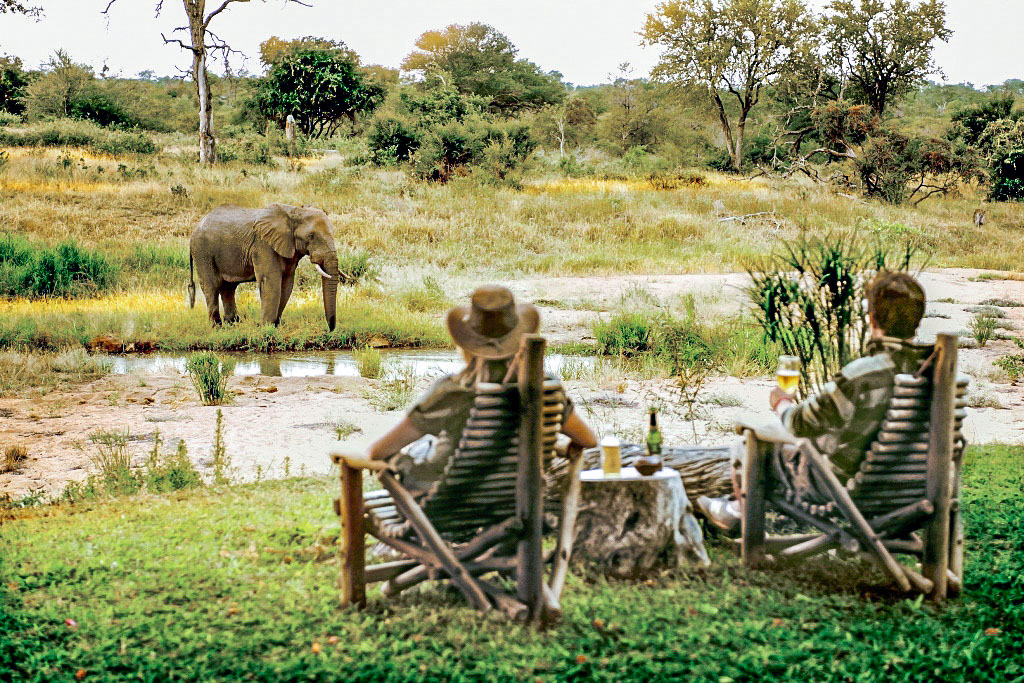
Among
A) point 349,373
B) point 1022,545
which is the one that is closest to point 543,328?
point 349,373

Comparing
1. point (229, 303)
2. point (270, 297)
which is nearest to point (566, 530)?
point (270, 297)

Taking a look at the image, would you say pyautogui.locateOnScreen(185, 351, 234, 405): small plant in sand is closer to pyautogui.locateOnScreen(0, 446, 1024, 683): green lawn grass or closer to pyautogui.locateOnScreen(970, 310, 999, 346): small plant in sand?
pyautogui.locateOnScreen(0, 446, 1024, 683): green lawn grass

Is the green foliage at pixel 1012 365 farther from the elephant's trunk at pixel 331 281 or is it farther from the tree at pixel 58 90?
the tree at pixel 58 90

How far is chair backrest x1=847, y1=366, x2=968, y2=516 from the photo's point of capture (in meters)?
2.52

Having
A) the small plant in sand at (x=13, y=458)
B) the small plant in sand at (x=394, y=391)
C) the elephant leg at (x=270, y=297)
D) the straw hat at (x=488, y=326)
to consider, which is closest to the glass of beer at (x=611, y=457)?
the straw hat at (x=488, y=326)

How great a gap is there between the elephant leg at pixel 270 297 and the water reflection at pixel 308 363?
1.22 ft

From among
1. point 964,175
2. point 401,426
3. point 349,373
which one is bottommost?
point 349,373

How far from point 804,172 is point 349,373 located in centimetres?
775

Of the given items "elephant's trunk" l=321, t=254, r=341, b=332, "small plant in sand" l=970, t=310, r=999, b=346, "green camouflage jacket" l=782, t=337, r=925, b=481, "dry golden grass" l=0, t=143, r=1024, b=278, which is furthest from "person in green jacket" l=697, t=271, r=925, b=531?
"dry golden grass" l=0, t=143, r=1024, b=278

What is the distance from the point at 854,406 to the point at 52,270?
804 cm

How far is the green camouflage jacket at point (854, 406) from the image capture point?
8.34 ft

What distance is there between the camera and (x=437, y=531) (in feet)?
8.19

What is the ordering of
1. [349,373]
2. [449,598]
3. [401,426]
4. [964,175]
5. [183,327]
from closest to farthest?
[401,426] → [449,598] → [349,373] → [183,327] → [964,175]

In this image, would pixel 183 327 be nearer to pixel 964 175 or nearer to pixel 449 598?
pixel 449 598
